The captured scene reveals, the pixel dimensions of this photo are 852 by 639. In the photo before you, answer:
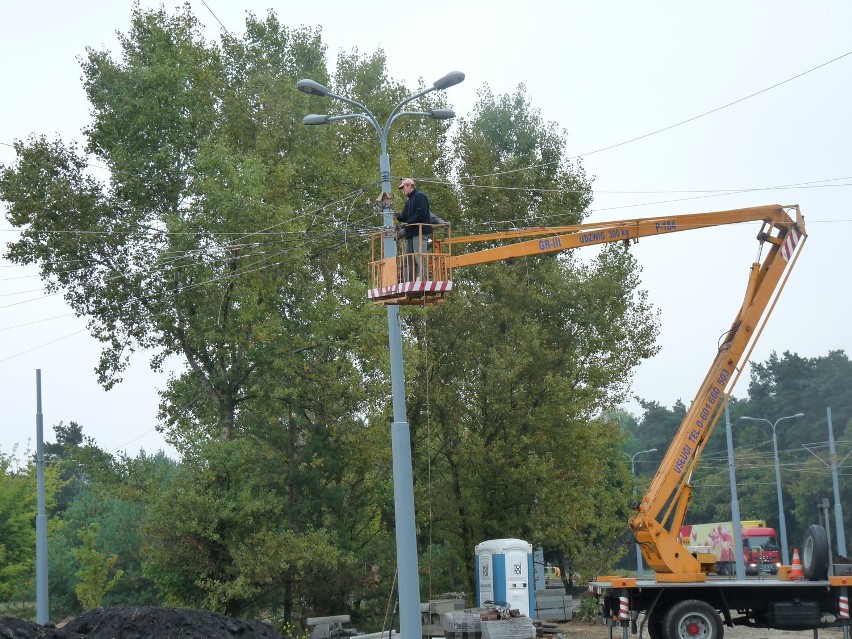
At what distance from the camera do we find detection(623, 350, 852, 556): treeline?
88.4 metres

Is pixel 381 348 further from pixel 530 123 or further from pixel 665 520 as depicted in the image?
pixel 530 123

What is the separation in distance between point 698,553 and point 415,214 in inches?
372

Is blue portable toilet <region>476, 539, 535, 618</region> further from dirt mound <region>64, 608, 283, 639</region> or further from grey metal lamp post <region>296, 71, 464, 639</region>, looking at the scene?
grey metal lamp post <region>296, 71, 464, 639</region>

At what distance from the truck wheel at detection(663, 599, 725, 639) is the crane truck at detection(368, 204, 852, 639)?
19 millimetres

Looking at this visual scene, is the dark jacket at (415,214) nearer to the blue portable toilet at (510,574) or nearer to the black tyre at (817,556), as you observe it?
the black tyre at (817,556)

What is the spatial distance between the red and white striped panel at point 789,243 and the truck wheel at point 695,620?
7.18 m

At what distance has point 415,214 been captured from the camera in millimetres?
17453

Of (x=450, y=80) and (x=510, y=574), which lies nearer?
(x=450, y=80)

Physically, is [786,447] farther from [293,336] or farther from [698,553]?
[698,553]

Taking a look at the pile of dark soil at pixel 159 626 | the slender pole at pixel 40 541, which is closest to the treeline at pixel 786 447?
the slender pole at pixel 40 541

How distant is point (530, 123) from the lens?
4412 cm

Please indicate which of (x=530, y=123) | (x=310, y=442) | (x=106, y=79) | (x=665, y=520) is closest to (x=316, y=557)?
(x=310, y=442)

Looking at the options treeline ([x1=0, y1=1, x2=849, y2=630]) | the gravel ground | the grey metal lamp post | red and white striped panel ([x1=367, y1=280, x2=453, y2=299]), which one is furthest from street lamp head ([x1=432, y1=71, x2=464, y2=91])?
the gravel ground

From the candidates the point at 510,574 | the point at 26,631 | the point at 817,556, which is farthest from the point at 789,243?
the point at 26,631
